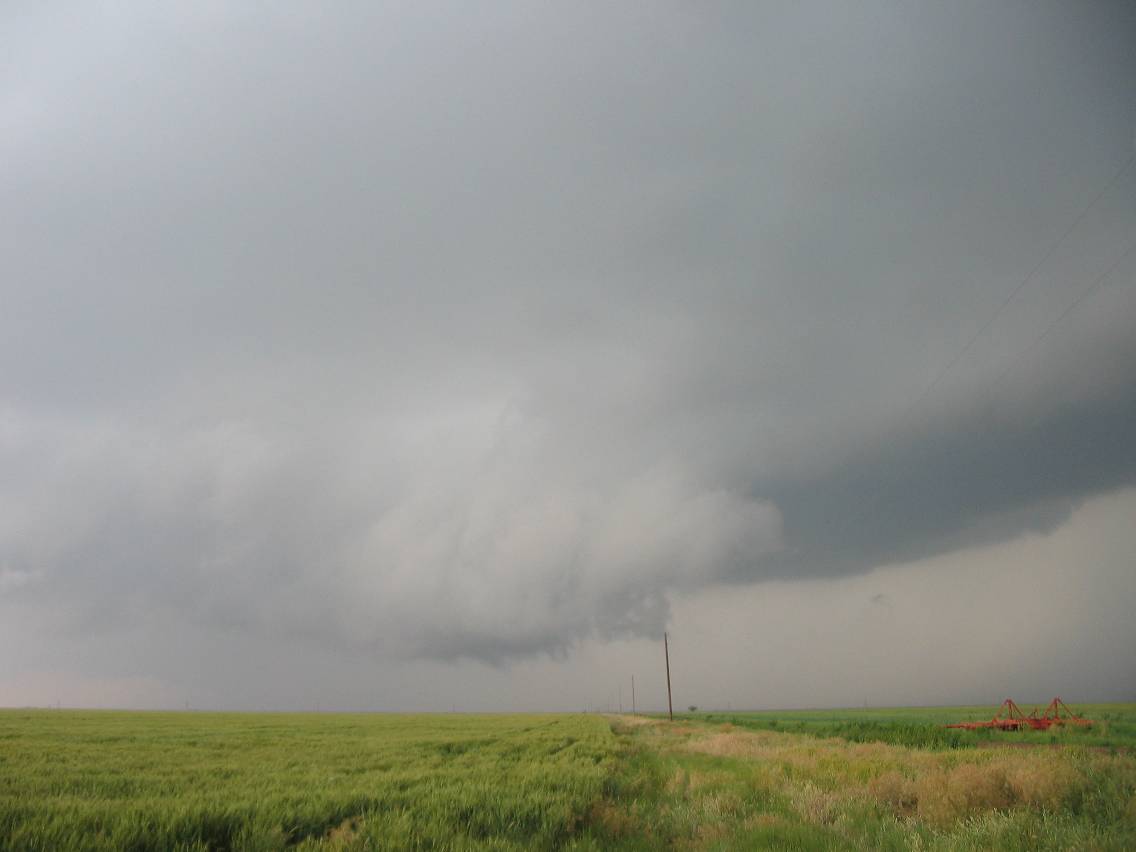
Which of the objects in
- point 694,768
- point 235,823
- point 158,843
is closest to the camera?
point 158,843

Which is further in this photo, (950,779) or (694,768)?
(694,768)

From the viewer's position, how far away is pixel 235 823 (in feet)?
24.7

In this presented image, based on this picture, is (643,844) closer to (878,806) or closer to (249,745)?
(878,806)

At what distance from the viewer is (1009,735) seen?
2758 cm

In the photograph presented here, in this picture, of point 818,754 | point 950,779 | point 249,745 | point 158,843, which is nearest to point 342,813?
point 158,843

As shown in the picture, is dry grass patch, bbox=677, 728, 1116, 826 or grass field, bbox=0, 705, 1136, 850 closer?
grass field, bbox=0, 705, 1136, 850

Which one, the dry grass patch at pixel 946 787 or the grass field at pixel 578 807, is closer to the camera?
the grass field at pixel 578 807

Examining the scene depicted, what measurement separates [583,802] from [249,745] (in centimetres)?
2294

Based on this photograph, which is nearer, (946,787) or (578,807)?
(578,807)

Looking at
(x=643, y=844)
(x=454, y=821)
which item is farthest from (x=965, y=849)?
(x=454, y=821)

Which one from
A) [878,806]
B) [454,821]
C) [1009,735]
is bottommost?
[1009,735]

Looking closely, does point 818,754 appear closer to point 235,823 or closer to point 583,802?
point 583,802

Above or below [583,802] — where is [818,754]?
below

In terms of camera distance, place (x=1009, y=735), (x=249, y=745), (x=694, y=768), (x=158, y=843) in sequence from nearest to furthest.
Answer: (x=158, y=843) < (x=694, y=768) < (x=249, y=745) < (x=1009, y=735)
